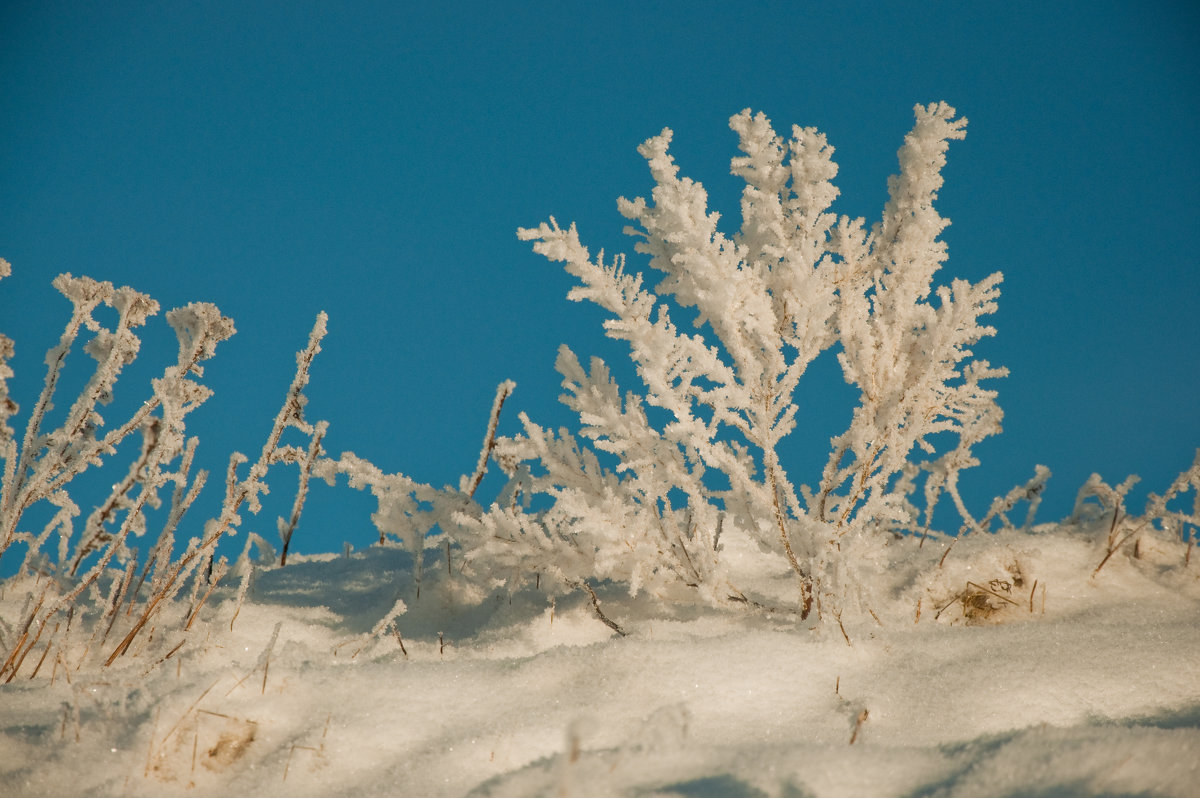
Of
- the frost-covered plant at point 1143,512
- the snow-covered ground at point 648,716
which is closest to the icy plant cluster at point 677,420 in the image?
the snow-covered ground at point 648,716

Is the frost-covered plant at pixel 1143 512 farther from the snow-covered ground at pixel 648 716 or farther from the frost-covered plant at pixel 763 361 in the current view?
the frost-covered plant at pixel 763 361

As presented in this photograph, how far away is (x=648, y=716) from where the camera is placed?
1.43 m

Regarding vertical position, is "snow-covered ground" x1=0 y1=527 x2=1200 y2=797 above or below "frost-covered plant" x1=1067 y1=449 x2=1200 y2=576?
below

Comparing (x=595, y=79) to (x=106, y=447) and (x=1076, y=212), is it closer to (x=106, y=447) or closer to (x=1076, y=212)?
(x=1076, y=212)

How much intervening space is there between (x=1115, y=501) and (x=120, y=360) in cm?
422

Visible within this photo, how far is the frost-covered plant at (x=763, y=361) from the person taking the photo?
2.08 metres

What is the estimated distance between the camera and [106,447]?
1934 millimetres

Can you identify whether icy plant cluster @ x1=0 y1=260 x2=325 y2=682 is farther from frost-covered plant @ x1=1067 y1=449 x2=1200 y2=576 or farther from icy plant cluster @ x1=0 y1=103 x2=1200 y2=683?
frost-covered plant @ x1=1067 y1=449 x2=1200 y2=576

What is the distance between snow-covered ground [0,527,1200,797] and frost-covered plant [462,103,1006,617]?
0.34m

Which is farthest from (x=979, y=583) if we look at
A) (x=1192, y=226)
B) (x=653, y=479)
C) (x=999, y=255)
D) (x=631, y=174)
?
(x=631, y=174)

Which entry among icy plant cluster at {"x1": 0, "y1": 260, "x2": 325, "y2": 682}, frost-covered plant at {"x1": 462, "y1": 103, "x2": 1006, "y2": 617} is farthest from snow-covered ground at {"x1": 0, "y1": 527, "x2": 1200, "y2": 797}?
frost-covered plant at {"x1": 462, "y1": 103, "x2": 1006, "y2": 617}

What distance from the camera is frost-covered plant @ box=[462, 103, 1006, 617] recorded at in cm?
208

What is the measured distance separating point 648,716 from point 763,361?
1225 mm

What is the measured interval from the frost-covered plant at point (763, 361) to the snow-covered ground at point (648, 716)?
1.12ft
